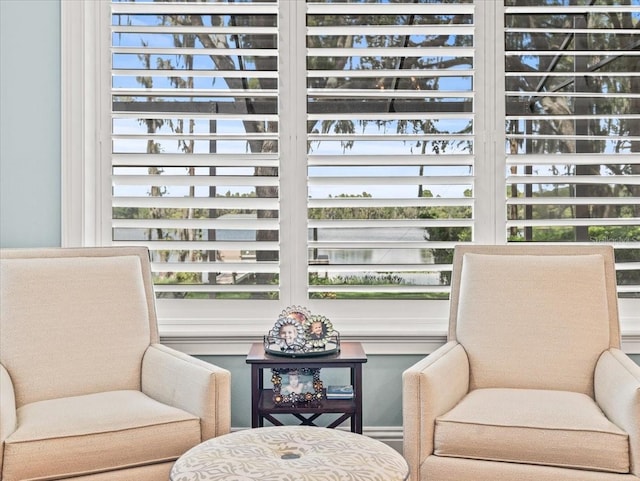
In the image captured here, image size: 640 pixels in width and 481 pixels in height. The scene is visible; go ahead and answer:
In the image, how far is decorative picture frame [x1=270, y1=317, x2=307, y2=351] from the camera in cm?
230

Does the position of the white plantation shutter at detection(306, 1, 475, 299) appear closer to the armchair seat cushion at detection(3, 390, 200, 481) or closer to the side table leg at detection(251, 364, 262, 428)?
the side table leg at detection(251, 364, 262, 428)

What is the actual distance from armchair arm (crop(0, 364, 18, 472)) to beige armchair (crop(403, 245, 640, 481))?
121cm

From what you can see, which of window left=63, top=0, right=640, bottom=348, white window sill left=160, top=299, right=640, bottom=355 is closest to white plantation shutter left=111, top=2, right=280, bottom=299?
window left=63, top=0, right=640, bottom=348

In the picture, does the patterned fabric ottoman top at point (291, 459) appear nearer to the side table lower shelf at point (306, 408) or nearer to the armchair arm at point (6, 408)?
the side table lower shelf at point (306, 408)

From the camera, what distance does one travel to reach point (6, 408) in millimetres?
1841

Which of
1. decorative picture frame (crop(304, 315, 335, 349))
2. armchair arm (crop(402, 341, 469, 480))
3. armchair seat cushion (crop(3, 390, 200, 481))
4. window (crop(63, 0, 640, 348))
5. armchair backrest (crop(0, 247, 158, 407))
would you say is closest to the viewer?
armchair seat cushion (crop(3, 390, 200, 481))

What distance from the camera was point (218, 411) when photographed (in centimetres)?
196

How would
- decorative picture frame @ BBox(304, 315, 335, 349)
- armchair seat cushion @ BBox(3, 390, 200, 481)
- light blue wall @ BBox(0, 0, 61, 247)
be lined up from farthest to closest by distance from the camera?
light blue wall @ BBox(0, 0, 61, 247) < decorative picture frame @ BBox(304, 315, 335, 349) < armchair seat cushion @ BBox(3, 390, 200, 481)

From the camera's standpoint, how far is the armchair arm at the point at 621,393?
180 cm

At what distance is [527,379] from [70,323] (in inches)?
68.1

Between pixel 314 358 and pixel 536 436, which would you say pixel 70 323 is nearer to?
pixel 314 358

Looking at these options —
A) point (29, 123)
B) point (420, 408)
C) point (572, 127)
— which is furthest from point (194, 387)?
point (572, 127)

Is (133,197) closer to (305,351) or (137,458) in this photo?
(305,351)

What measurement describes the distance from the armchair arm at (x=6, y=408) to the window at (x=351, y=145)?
83cm
